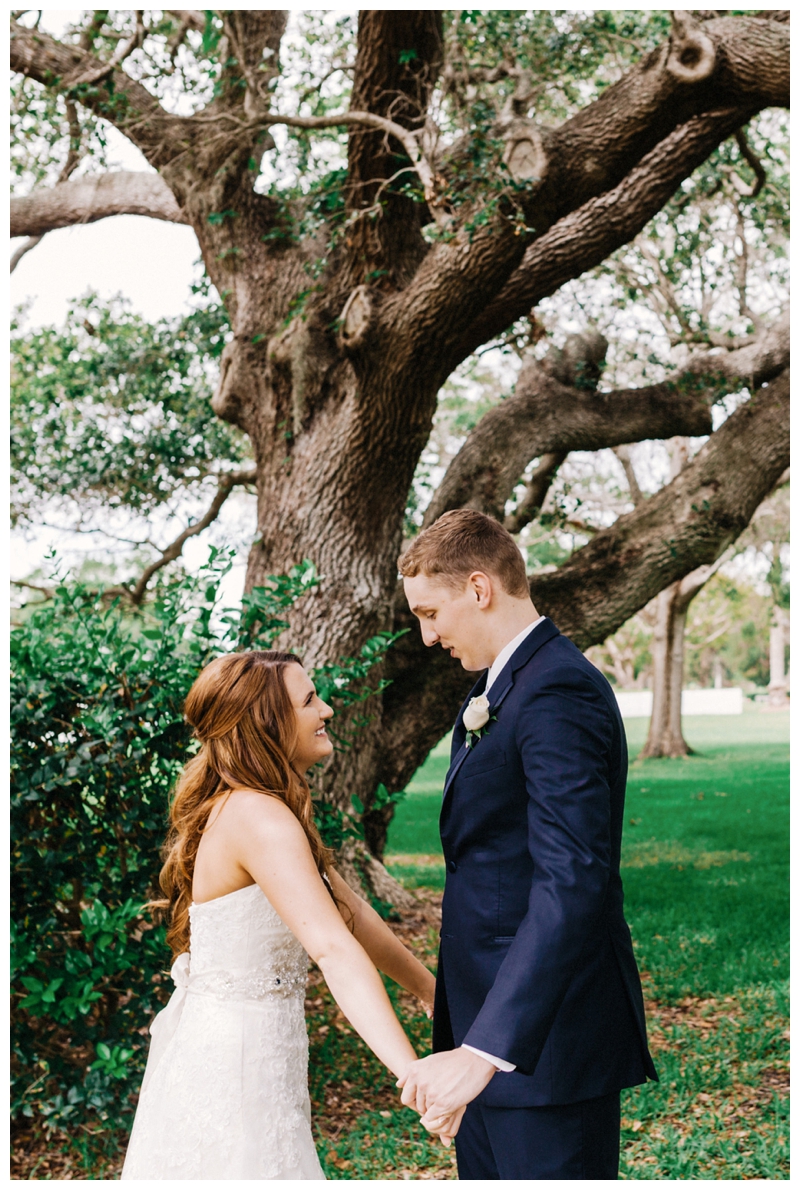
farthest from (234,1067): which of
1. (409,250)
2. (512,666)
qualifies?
(409,250)

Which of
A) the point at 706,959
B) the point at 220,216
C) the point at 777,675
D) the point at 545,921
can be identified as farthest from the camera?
the point at 777,675

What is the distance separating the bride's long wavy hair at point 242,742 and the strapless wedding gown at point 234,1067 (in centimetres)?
25

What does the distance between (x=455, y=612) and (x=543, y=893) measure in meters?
0.81

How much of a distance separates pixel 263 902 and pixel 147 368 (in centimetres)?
884

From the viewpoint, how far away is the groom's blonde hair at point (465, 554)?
2727 millimetres

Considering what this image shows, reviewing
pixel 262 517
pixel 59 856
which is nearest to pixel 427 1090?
pixel 59 856

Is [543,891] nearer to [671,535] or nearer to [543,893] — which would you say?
[543,893]

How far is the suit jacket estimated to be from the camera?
2.22m

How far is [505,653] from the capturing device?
106 inches

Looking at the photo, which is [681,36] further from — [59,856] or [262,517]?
[59,856]

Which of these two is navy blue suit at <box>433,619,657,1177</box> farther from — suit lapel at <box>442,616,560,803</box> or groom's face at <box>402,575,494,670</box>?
groom's face at <box>402,575,494,670</box>

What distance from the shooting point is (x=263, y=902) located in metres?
2.73

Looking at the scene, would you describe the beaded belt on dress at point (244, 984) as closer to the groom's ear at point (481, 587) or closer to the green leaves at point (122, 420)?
the groom's ear at point (481, 587)

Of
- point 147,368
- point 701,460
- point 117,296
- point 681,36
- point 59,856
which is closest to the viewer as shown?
point 59,856
